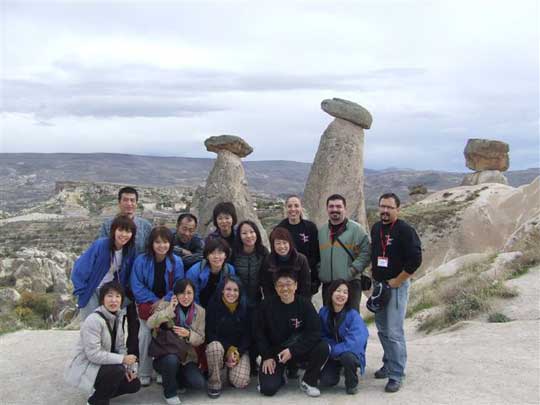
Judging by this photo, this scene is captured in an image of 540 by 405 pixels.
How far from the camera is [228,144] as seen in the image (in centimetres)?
1185

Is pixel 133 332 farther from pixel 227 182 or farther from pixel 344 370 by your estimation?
→ pixel 227 182

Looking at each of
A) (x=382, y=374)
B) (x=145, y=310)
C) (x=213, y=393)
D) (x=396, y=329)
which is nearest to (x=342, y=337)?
(x=396, y=329)

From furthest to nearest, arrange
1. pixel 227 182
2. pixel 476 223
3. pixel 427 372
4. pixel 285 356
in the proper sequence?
1. pixel 476 223
2. pixel 227 182
3. pixel 427 372
4. pixel 285 356

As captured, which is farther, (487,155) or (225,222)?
(487,155)

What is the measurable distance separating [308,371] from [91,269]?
2.02m

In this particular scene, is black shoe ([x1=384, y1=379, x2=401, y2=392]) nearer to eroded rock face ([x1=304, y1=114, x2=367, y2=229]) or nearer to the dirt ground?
the dirt ground

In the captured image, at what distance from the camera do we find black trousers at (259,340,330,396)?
512 centimetres

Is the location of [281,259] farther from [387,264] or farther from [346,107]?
[346,107]

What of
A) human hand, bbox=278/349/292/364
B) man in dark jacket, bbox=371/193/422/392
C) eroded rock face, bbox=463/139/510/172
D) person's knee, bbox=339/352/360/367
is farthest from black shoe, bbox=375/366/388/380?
eroded rock face, bbox=463/139/510/172

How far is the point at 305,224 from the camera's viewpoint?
226 inches

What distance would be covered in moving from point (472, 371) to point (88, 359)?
→ 3427mm

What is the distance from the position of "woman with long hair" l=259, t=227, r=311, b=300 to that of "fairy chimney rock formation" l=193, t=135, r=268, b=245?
593 centimetres

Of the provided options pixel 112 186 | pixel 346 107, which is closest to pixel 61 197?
pixel 112 186

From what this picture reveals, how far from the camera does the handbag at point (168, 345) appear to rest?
5043mm
